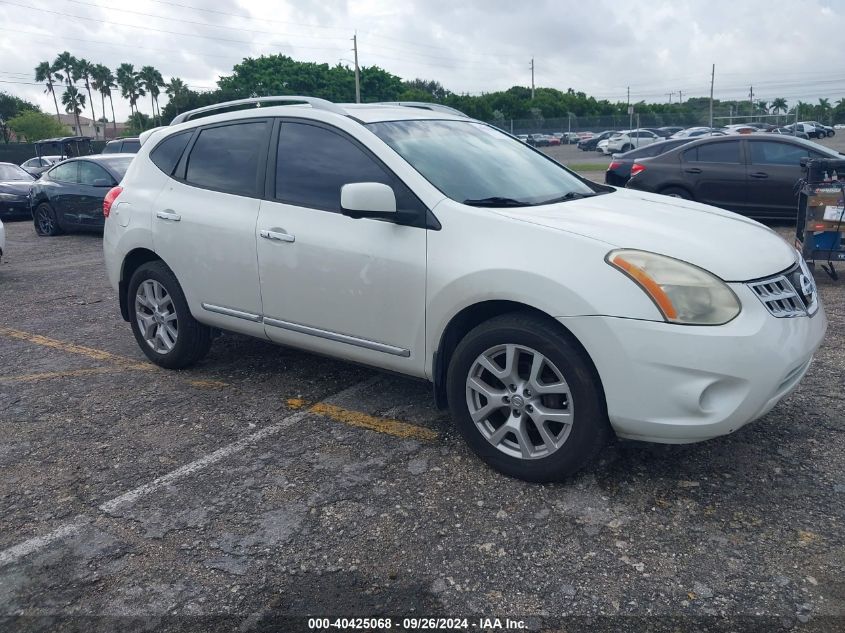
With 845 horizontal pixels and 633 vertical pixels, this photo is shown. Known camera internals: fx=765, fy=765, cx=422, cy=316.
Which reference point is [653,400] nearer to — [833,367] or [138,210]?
[833,367]

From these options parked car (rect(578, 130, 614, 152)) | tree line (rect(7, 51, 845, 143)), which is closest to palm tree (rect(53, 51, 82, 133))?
tree line (rect(7, 51, 845, 143))

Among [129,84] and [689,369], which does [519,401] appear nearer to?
[689,369]

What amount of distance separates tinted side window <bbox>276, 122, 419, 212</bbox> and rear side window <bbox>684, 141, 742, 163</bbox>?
8417mm

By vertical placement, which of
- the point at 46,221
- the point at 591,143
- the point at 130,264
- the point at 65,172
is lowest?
the point at 46,221

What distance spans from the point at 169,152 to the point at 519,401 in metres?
3.14

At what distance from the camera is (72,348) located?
6055 millimetres

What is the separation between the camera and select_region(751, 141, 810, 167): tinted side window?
1067 cm

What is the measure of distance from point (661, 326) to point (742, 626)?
3.70 ft

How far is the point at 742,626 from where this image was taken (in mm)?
2543

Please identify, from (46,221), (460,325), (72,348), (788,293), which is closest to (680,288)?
(788,293)

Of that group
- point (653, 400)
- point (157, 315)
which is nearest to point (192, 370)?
point (157, 315)

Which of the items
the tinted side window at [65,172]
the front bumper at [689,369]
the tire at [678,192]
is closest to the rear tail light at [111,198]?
the front bumper at [689,369]

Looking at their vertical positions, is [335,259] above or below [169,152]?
below

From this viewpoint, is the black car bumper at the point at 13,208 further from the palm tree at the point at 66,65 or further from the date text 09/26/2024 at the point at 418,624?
the palm tree at the point at 66,65
